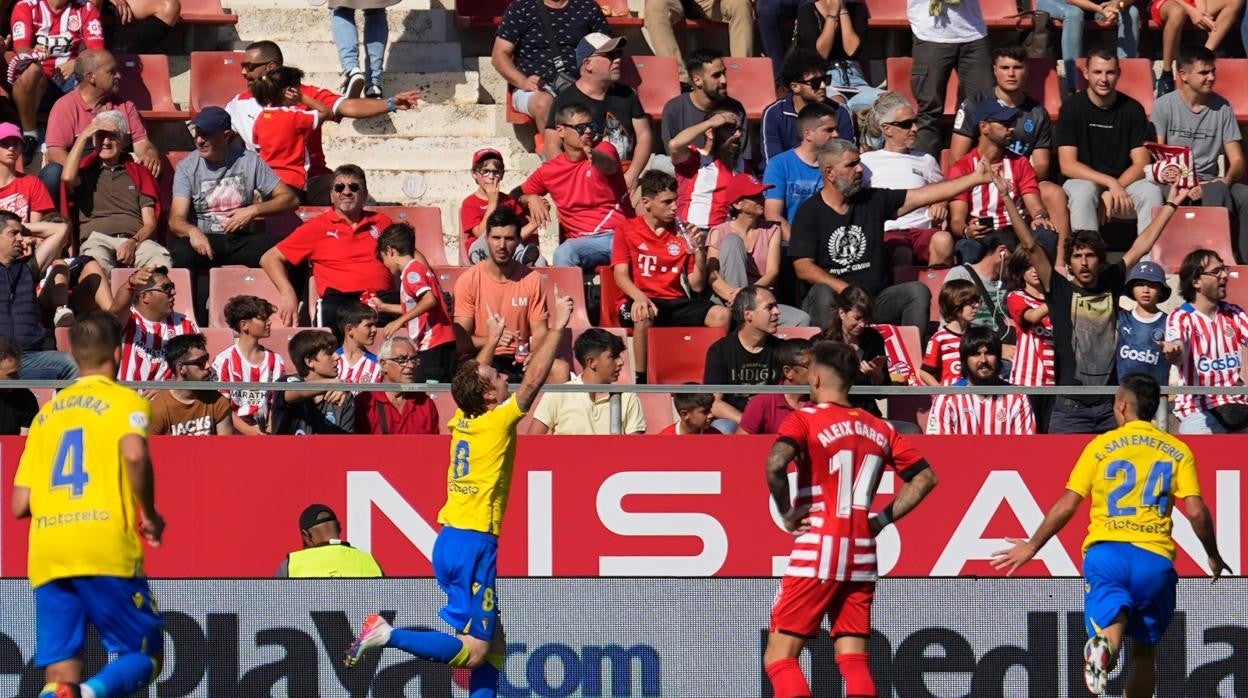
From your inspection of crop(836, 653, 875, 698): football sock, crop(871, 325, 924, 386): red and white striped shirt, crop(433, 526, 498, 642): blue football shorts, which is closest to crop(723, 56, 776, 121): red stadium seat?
crop(871, 325, 924, 386): red and white striped shirt

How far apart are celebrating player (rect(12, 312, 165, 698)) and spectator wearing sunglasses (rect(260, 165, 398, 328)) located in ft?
14.5

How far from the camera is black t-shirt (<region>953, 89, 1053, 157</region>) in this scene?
45.4 ft

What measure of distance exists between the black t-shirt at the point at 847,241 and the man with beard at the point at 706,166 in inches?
35.3

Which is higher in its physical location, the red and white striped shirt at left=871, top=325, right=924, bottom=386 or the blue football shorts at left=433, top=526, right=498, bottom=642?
the red and white striped shirt at left=871, top=325, right=924, bottom=386

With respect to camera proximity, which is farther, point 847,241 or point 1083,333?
point 847,241

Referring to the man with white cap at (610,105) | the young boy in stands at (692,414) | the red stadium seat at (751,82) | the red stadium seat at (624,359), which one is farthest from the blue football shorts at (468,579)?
the red stadium seat at (751,82)

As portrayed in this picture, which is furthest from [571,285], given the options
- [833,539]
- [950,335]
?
[833,539]

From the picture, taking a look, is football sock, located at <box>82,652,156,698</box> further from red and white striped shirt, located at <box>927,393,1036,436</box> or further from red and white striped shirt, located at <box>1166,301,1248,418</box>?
red and white striped shirt, located at <box>1166,301,1248,418</box>

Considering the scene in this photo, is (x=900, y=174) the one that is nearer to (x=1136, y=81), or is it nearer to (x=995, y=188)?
(x=995, y=188)

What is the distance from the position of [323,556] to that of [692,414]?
2297 mm

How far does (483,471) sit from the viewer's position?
927 centimetres

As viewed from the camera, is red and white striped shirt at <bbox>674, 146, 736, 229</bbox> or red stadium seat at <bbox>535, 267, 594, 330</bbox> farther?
red and white striped shirt at <bbox>674, 146, 736, 229</bbox>

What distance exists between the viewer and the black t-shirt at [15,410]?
10906 mm

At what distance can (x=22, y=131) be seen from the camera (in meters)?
13.9
